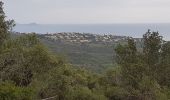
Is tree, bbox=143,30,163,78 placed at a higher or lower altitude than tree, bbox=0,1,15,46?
lower

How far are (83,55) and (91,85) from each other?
6393 centimetres

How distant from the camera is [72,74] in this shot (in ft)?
75.7

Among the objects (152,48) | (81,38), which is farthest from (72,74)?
(81,38)

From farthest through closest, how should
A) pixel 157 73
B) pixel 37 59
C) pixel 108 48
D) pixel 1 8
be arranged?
pixel 108 48, pixel 157 73, pixel 1 8, pixel 37 59

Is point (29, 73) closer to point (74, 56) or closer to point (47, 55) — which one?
point (47, 55)

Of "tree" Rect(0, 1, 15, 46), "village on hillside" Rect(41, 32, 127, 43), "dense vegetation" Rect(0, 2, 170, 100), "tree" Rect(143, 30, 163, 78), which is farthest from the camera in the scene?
"village on hillside" Rect(41, 32, 127, 43)

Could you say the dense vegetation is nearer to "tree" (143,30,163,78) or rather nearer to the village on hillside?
"tree" (143,30,163,78)

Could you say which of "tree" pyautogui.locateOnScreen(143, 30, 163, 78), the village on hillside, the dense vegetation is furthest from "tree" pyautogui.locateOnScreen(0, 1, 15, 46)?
the village on hillside

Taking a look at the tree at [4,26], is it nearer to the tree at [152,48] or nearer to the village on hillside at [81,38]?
the tree at [152,48]

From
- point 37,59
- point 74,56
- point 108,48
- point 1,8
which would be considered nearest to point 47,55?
point 37,59

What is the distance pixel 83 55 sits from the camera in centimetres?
8769

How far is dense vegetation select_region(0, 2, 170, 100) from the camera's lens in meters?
18.7

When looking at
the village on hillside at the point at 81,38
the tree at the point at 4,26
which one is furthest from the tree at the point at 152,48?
the village on hillside at the point at 81,38

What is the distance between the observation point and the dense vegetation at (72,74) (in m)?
18.7
